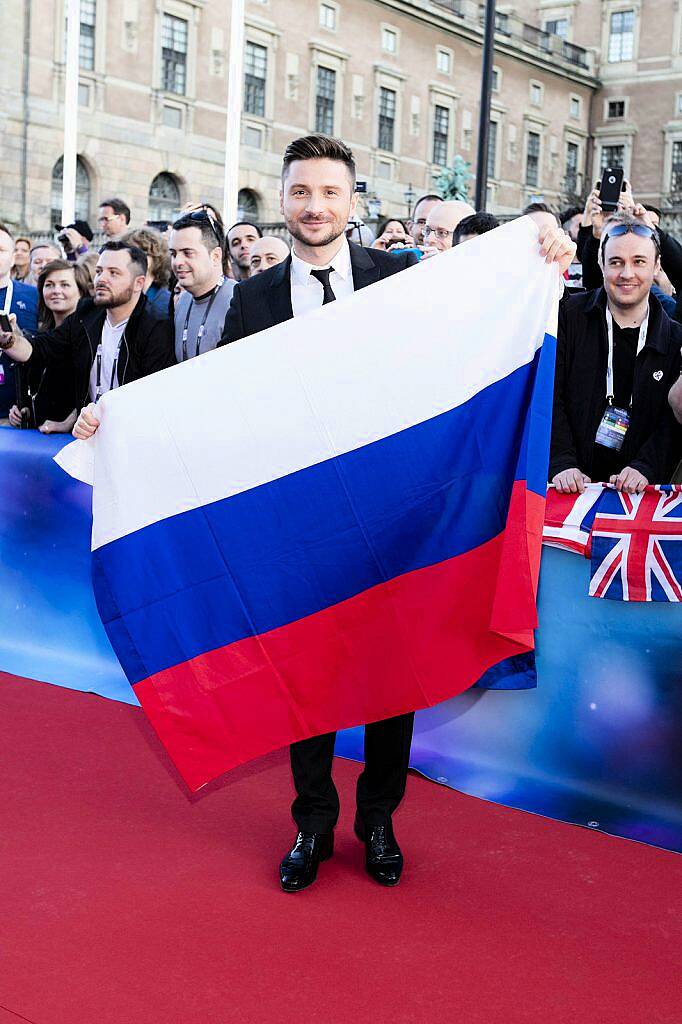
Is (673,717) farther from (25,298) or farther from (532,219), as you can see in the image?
(25,298)

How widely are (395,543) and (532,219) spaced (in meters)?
1.06

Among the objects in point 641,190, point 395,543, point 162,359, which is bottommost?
point 395,543

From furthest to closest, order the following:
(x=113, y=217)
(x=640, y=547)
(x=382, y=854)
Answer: (x=113, y=217)
(x=640, y=547)
(x=382, y=854)

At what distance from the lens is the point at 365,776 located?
376 centimetres

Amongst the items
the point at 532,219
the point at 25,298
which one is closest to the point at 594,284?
the point at 532,219

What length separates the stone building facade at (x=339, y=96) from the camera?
105ft

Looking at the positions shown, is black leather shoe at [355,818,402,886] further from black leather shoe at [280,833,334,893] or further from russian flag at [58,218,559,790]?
russian flag at [58,218,559,790]

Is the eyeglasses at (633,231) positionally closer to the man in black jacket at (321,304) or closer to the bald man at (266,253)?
the man in black jacket at (321,304)

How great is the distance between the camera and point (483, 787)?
4.42 m

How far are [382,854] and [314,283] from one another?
1.73m

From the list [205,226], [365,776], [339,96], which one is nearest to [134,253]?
[205,226]

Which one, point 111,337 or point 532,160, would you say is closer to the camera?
point 111,337

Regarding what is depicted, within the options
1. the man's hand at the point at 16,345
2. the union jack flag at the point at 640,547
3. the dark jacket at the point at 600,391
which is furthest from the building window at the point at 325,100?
the union jack flag at the point at 640,547

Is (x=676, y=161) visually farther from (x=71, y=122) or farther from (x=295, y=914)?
(x=295, y=914)
